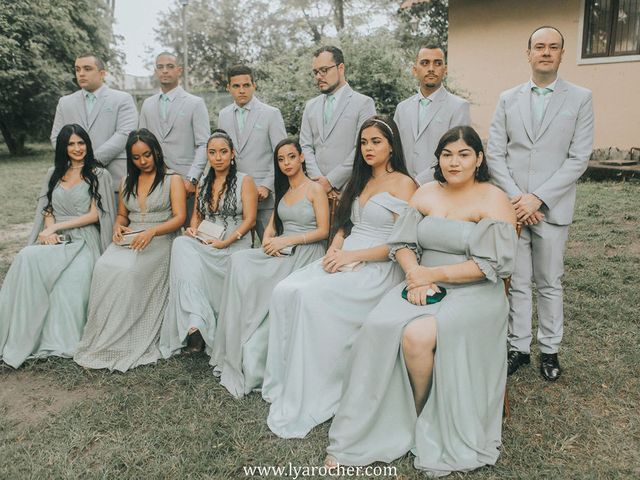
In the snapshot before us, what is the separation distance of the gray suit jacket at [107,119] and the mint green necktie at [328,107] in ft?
6.51

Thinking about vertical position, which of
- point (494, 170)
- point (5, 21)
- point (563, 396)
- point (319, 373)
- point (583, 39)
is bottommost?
point (563, 396)

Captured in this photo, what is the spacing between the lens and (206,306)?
4617mm

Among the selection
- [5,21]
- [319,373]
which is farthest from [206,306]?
[5,21]

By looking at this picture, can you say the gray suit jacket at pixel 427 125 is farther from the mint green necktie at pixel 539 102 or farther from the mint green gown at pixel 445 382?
the mint green gown at pixel 445 382

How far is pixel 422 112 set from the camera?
4586mm

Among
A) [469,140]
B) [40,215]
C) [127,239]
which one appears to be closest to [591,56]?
→ [469,140]

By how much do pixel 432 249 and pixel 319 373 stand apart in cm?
109

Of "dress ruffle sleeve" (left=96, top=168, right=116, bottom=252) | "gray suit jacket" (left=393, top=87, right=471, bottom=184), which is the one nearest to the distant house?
"gray suit jacket" (left=393, top=87, right=471, bottom=184)

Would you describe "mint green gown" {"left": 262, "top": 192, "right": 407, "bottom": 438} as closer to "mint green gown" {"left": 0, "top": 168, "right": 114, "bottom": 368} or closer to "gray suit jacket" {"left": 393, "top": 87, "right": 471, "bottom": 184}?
"gray suit jacket" {"left": 393, "top": 87, "right": 471, "bottom": 184}

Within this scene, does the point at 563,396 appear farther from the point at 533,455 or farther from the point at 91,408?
the point at 91,408

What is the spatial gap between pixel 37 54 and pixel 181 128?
16.4m

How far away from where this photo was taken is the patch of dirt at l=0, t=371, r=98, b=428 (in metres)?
3.78

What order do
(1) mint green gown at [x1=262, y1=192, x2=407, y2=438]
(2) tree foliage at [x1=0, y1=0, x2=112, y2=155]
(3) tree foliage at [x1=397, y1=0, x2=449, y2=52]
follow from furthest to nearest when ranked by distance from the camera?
(3) tree foliage at [x1=397, y1=0, x2=449, y2=52] → (2) tree foliage at [x1=0, y1=0, x2=112, y2=155] → (1) mint green gown at [x1=262, y1=192, x2=407, y2=438]

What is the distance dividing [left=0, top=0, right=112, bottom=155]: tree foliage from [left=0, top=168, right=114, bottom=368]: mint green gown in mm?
16098
